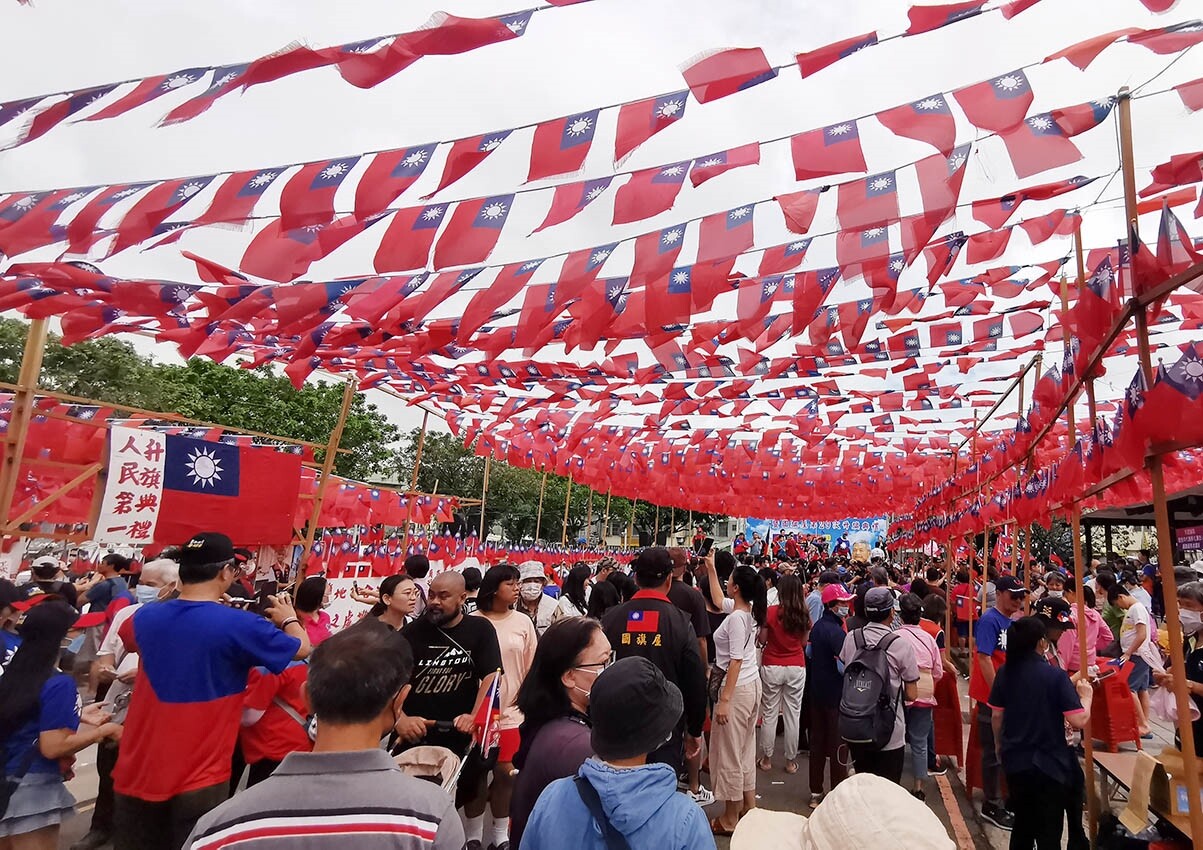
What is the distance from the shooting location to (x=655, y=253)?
465 centimetres

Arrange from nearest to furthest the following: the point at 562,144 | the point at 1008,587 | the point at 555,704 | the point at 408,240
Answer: the point at 555,704 < the point at 562,144 < the point at 408,240 < the point at 1008,587

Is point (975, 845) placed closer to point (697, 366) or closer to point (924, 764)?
point (924, 764)

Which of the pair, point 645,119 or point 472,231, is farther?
point 472,231

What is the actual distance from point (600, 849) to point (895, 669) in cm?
364

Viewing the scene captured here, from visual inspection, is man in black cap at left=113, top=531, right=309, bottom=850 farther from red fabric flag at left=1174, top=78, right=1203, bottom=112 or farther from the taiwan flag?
red fabric flag at left=1174, top=78, right=1203, bottom=112

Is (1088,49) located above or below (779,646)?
above

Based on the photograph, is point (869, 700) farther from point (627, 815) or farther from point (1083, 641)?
point (627, 815)

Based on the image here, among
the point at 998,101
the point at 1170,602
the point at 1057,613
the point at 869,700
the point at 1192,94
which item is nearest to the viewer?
the point at 1170,602

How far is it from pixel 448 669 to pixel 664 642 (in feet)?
3.96

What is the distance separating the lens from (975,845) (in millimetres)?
4703

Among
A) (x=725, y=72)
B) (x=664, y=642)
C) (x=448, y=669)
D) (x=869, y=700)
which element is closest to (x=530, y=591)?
(x=664, y=642)

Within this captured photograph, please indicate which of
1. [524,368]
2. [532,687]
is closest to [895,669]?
[532,687]

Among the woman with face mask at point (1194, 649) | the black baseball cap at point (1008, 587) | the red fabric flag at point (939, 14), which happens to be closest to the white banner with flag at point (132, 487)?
the red fabric flag at point (939, 14)

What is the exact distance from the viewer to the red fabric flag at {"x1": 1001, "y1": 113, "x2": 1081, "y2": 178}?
143 inches
